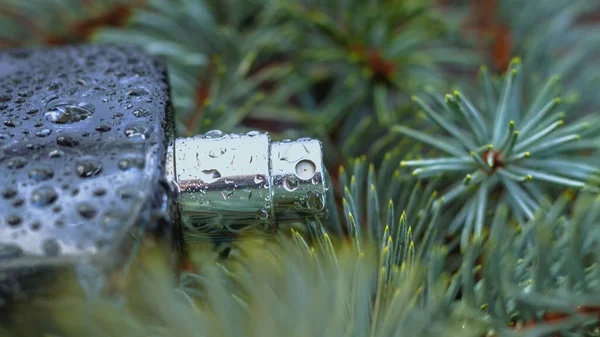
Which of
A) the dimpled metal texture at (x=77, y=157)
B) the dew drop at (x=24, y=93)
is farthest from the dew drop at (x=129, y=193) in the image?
the dew drop at (x=24, y=93)

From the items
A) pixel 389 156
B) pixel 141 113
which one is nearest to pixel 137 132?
pixel 141 113

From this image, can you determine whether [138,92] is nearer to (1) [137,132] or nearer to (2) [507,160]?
(1) [137,132]

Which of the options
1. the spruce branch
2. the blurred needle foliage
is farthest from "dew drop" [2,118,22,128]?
the spruce branch

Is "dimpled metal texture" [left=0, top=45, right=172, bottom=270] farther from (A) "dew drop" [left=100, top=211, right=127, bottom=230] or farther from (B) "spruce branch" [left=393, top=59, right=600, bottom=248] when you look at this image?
(B) "spruce branch" [left=393, top=59, right=600, bottom=248]

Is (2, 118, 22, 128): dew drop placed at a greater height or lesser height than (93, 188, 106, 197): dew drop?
greater

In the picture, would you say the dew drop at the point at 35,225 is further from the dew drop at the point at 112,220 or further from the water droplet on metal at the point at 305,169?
the water droplet on metal at the point at 305,169

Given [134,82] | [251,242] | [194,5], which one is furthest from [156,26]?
[251,242]

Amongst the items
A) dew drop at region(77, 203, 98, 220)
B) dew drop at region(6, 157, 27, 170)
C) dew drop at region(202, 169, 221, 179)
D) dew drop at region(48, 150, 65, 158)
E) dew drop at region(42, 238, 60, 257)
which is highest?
dew drop at region(48, 150, 65, 158)
